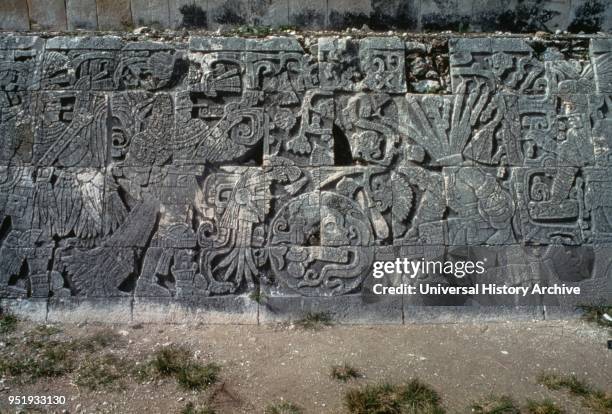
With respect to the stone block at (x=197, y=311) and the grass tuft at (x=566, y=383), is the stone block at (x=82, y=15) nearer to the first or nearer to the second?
the stone block at (x=197, y=311)

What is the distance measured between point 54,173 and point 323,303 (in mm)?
2868

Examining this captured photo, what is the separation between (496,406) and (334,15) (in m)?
4.57

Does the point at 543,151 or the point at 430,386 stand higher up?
the point at 543,151

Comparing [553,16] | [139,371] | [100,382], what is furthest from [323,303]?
[553,16]

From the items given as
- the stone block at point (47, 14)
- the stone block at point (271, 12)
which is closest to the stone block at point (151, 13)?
the stone block at point (47, 14)

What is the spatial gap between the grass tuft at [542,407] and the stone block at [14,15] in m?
6.49

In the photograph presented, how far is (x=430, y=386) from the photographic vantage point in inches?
146

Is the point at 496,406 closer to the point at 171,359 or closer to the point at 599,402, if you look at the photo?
the point at 599,402

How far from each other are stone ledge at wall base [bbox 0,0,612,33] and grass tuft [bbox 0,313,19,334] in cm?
347

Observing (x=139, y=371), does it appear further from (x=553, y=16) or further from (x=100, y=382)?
(x=553, y=16)

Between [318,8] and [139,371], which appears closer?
[139,371]

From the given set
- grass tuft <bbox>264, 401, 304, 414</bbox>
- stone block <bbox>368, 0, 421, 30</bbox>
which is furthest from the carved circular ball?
stone block <bbox>368, 0, 421, 30</bbox>

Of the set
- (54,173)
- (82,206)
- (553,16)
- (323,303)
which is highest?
(553,16)

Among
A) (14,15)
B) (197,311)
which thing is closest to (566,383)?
(197,311)
